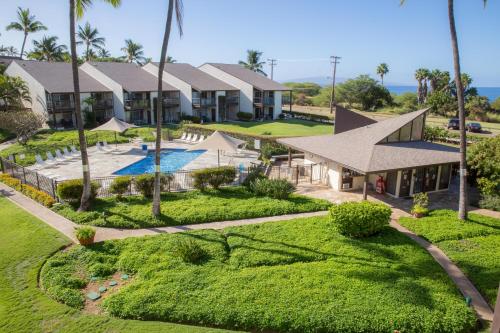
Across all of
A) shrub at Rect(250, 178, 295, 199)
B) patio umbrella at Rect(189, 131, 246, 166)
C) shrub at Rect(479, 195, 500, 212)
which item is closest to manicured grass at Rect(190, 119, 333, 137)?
patio umbrella at Rect(189, 131, 246, 166)

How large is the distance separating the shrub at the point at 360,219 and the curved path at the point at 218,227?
1.60m

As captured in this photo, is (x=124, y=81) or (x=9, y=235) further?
(x=124, y=81)

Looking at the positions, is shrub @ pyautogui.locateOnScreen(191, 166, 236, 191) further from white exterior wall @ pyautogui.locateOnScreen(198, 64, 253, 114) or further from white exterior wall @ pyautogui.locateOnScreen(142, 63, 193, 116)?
white exterior wall @ pyautogui.locateOnScreen(198, 64, 253, 114)

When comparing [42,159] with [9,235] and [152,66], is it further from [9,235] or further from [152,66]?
[152,66]

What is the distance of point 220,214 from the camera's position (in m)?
17.0

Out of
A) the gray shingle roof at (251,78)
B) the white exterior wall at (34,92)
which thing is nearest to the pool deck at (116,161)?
the white exterior wall at (34,92)

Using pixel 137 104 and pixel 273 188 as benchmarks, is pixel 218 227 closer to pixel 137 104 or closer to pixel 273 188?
pixel 273 188

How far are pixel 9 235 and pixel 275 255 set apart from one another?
10546 millimetres

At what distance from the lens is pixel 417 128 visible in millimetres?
22734

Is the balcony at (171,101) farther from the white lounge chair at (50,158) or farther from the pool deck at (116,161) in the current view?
the white lounge chair at (50,158)

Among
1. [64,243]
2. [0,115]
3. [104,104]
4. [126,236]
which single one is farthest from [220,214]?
[104,104]

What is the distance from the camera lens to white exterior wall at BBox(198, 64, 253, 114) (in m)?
53.8

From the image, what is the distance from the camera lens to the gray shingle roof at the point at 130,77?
4698cm

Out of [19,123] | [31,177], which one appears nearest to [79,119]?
[31,177]
